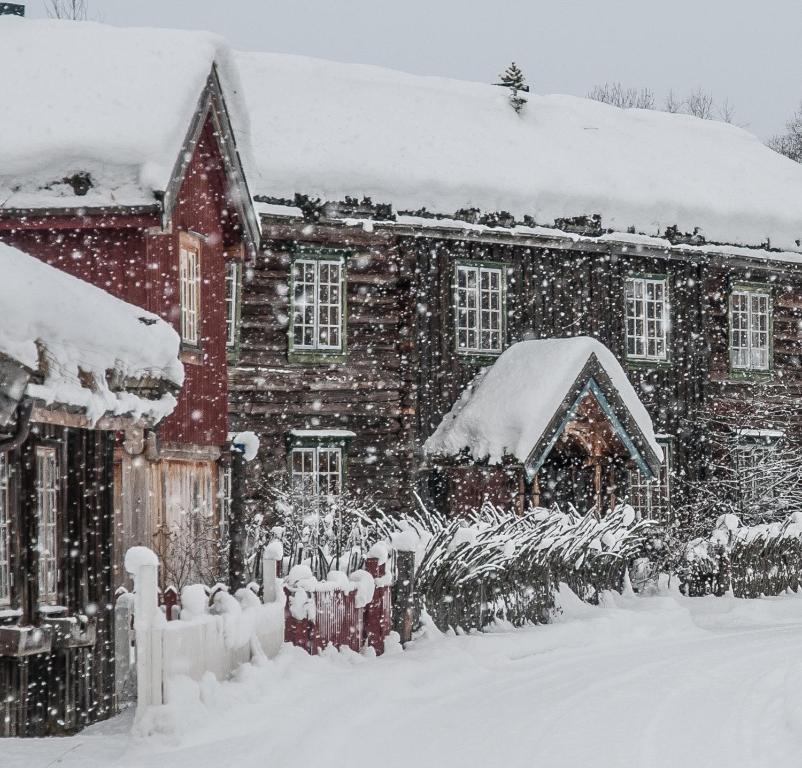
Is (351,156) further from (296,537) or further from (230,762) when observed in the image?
(230,762)

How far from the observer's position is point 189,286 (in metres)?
17.2

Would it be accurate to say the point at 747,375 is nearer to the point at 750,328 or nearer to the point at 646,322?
the point at 750,328

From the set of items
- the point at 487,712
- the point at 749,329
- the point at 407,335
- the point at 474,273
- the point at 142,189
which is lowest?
the point at 487,712

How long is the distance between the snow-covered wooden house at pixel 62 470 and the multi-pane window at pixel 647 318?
14.7 m

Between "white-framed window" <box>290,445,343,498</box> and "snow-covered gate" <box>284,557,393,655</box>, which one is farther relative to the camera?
"white-framed window" <box>290,445,343,498</box>

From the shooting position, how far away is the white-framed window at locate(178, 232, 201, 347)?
16719 millimetres

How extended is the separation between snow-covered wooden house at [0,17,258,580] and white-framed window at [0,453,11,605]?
289 cm

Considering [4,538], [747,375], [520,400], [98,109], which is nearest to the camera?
[4,538]

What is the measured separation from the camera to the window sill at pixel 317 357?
2330 cm

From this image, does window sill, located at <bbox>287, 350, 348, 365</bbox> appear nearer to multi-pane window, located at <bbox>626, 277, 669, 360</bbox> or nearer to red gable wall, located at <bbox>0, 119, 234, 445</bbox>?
red gable wall, located at <bbox>0, 119, 234, 445</bbox>

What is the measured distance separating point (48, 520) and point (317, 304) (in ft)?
38.5

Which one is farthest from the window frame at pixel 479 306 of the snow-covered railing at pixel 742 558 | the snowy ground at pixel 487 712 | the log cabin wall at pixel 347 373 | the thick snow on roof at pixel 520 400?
the snowy ground at pixel 487 712

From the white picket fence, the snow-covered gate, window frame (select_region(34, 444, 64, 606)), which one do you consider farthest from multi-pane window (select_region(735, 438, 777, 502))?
window frame (select_region(34, 444, 64, 606))

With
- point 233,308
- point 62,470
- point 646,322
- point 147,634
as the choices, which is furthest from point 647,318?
point 147,634
